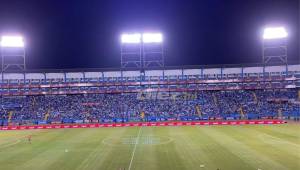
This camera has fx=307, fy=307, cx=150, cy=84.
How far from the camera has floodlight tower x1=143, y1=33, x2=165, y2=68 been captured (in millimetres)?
→ 72875

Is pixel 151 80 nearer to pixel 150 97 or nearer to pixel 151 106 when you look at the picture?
pixel 150 97

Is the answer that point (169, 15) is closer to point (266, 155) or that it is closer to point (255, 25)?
point (255, 25)

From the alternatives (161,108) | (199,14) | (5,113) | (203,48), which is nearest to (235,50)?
(203,48)

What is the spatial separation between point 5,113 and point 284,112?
6707cm

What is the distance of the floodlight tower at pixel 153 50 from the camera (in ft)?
239

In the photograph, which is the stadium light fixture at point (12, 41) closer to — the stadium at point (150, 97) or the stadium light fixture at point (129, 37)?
the stadium at point (150, 97)

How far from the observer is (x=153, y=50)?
9031 cm

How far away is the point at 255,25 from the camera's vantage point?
66.1 meters

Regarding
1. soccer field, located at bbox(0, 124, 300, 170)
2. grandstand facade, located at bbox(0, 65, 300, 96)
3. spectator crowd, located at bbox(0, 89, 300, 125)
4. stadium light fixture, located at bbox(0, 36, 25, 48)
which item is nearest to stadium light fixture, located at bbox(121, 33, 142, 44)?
grandstand facade, located at bbox(0, 65, 300, 96)

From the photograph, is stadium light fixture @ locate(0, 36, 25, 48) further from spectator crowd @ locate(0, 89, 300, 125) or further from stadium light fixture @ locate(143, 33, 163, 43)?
stadium light fixture @ locate(143, 33, 163, 43)

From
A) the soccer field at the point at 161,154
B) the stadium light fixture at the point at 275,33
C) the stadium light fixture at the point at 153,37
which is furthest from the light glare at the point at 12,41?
the stadium light fixture at the point at 275,33

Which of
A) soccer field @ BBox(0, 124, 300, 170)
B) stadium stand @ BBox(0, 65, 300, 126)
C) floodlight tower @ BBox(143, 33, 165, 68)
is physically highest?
floodlight tower @ BBox(143, 33, 165, 68)

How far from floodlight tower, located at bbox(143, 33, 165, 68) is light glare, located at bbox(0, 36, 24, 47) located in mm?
29154

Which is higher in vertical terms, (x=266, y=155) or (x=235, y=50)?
(x=235, y=50)
